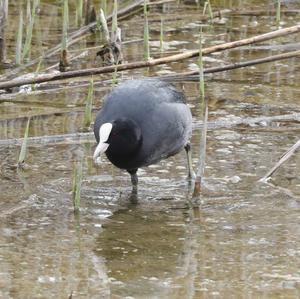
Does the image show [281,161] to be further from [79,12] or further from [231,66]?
[79,12]

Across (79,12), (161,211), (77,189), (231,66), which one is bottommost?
(161,211)

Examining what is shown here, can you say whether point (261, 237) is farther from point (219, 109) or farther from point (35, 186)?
point (219, 109)

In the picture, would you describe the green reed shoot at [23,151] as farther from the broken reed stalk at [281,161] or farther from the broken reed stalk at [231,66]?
the broken reed stalk at [231,66]

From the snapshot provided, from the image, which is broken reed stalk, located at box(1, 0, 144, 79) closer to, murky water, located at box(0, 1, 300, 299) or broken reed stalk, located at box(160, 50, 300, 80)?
murky water, located at box(0, 1, 300, 299)

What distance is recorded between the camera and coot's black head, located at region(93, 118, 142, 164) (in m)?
4.76

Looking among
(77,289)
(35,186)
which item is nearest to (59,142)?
(35,186)

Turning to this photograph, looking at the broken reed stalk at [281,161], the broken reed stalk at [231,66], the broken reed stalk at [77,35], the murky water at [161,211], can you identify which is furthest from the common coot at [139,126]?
the broken reed stalk at [77,35]

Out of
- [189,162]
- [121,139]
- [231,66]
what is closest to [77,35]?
[231,66]

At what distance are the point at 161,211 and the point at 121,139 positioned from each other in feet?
1.22

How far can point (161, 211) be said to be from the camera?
191 inches

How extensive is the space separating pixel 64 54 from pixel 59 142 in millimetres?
1335

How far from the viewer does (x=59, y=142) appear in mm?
5762

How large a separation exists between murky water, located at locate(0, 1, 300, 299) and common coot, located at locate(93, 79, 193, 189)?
221mm

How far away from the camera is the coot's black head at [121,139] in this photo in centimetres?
476
